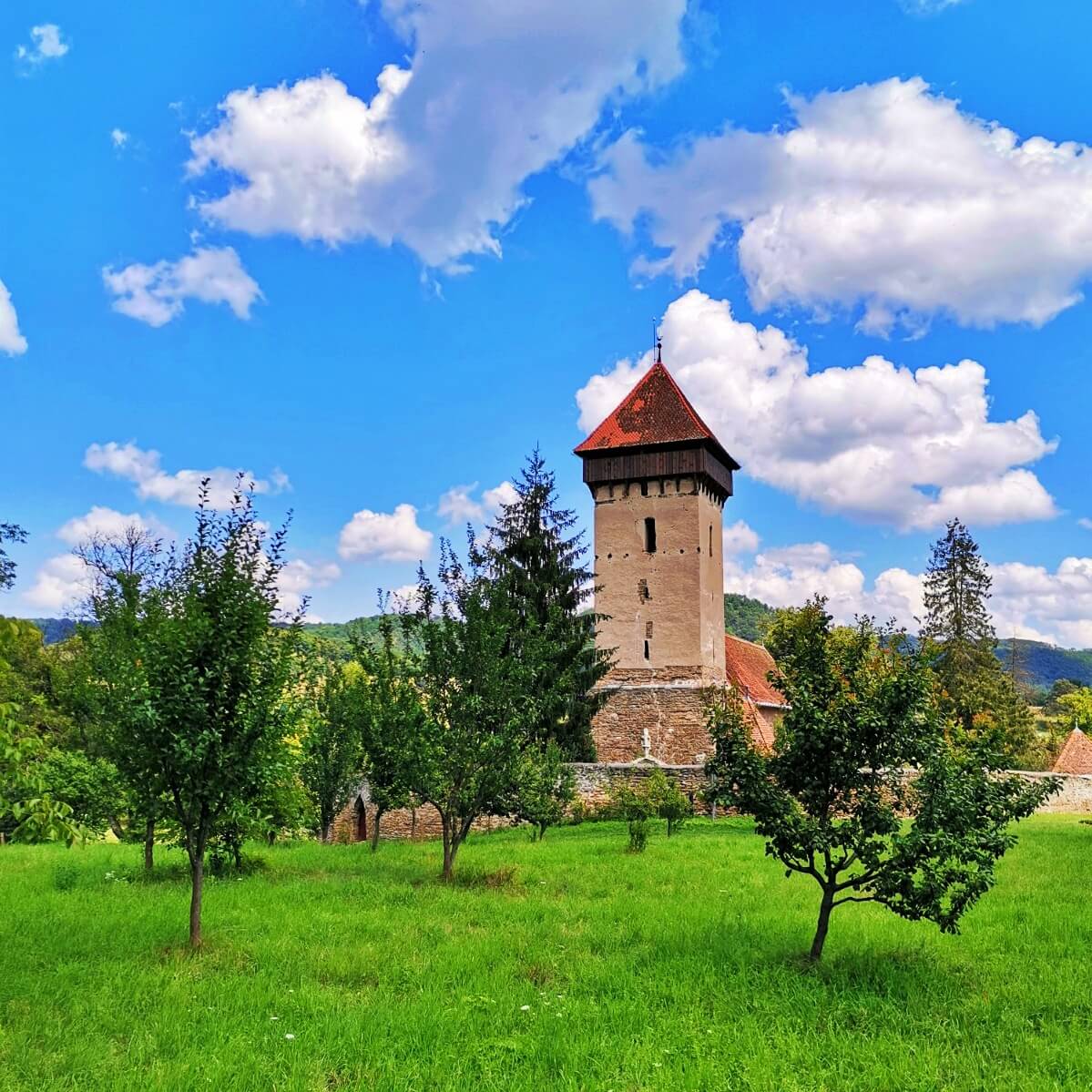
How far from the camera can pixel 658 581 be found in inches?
1334

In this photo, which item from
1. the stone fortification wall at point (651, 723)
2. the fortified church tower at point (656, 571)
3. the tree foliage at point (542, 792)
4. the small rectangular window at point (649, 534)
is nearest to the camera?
the tree foliage at point (542, 792)

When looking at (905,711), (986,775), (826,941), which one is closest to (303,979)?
(826,941)

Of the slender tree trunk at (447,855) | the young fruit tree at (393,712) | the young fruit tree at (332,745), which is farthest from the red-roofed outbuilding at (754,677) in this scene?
the slender tree trunk at (447,855)

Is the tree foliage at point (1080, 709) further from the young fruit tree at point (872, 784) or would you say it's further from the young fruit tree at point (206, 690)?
the young fruit tree at point (206, 690)

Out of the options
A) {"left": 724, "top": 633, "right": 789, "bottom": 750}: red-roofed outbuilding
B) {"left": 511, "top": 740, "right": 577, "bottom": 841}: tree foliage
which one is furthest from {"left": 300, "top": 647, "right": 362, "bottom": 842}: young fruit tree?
{"left": 724, "top": 633, "right": 789, "bottom": 750}: red-roofed outbuilding

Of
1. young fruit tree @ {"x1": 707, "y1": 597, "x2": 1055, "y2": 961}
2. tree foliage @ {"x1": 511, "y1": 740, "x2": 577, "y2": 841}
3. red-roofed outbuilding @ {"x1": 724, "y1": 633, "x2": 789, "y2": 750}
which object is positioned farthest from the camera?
red-roofed outbuilding @ {"x1": 724, "y1": 633, "x2": 789, "y2": 750}

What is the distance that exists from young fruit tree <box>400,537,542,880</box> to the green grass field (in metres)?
1.69

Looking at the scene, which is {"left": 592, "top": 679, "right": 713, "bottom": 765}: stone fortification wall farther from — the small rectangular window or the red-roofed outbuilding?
the small rectangular window

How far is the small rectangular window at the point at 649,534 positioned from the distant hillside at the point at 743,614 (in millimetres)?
56117

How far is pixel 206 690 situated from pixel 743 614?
94985 mm

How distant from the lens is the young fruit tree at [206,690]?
941cm

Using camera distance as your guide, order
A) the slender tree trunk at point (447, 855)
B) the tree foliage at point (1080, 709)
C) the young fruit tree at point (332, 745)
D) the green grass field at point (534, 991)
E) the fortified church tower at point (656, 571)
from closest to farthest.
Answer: the green grass field at point (534, 991)
the slender tree trunk at point (447, 855)
the young fruit tree at point (332, 745)
the fortified church tower at point (656, 571)
the tree foliage at point (1080, 709)

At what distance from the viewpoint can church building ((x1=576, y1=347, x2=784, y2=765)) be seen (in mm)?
32469

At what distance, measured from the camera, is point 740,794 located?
9.45 metres
